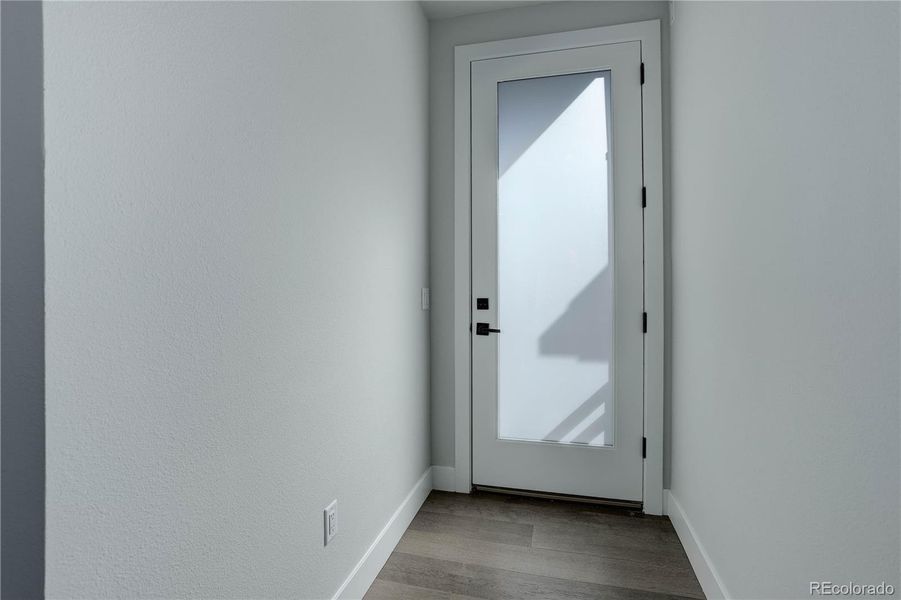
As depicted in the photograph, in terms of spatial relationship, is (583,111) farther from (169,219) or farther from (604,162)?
(169,219)

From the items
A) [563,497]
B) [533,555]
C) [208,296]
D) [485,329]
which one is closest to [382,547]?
[533,555]

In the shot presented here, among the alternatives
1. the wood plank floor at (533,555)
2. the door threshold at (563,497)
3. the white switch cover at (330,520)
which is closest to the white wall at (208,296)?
the white switch cover at (330,520)

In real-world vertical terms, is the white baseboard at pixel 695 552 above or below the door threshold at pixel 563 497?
above

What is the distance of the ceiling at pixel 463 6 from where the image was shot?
7.84 ft

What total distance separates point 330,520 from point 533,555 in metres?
0.94

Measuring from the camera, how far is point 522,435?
2469mm

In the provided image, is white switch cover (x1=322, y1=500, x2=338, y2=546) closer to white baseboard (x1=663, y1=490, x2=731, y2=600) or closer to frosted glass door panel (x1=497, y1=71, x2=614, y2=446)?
frosted glass door panel (x1=497, y1=71, x2=614, y2=446)

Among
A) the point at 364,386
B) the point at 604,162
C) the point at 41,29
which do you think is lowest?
the point at 364,386

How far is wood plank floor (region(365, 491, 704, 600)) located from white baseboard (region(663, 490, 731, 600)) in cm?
4

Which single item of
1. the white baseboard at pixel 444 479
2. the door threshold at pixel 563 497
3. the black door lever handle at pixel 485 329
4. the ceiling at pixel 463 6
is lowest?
the door threshold at pixel 563 497

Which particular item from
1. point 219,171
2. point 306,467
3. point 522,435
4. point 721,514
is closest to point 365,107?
point 219,171

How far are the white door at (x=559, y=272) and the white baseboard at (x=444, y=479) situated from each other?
13 centimetres

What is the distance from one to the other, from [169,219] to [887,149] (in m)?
1.30

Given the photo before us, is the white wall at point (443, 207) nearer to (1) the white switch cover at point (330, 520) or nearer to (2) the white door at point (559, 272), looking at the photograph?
(2) the white door at point (559, 272)
